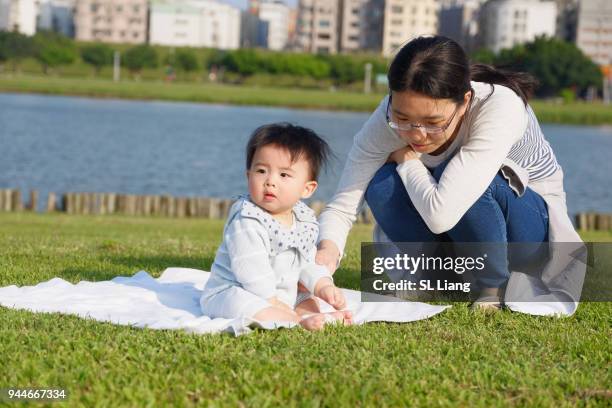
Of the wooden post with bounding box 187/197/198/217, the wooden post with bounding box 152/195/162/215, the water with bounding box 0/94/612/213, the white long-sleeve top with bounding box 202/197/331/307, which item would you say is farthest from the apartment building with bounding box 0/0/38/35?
the white long-sleeve top with bounding box 202/197/331/307

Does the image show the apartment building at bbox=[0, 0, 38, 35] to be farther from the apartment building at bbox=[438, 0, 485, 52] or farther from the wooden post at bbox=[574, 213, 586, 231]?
the wooden post at bbox=[574, 213, 586, 231]

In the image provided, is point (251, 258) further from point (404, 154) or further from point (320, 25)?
point (320, 25)

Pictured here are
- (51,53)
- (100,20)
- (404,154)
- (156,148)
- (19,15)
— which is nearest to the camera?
(404,154)

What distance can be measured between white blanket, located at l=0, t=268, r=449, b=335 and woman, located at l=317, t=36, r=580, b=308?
32 cm

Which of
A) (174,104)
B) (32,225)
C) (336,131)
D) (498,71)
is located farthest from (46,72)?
(498,71)

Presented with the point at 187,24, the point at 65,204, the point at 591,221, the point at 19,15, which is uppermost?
the point at 187,24

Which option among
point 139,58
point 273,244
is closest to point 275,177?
point 273,244

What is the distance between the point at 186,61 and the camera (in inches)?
3784

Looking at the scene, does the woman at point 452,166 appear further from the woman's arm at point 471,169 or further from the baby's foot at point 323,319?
the baby's foot at point 323,319

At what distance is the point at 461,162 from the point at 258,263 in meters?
0.98

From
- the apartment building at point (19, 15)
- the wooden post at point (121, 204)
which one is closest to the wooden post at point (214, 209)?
the wooden post at point (121, 204)

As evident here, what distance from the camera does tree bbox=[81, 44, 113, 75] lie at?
3750 inches

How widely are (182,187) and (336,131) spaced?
2414 cm

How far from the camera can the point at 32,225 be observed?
12.4m
